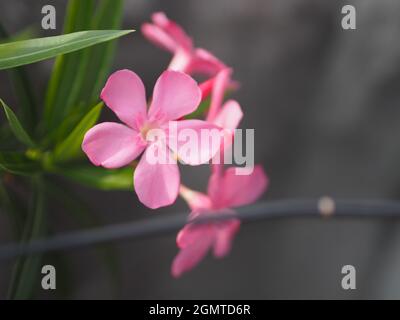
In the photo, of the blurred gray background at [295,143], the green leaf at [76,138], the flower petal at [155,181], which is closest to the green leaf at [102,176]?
the green leaf at [76,138]

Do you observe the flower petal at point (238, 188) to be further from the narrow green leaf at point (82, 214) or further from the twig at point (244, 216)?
the narrow green leaf at point (82, 214)

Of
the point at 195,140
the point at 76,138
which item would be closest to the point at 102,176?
the point at 76,138

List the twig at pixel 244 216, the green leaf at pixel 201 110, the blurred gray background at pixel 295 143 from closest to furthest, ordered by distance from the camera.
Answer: the twig at pixel 244 216 → the green leaf at pixel 201 110 → the blurred gray background at pixel 295 143

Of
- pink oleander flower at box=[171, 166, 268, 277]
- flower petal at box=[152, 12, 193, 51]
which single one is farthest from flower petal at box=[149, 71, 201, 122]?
flower petal at box=[152, 12, 193, 51]

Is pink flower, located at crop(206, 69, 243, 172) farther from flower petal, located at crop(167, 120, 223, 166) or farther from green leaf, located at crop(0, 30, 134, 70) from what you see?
green leaf, located at crop(0, 30, 134, 70)

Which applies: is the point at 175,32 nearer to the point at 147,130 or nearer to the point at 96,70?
the point at 96,70

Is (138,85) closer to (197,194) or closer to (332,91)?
(197,194)

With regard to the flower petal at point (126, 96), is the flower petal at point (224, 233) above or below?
below
